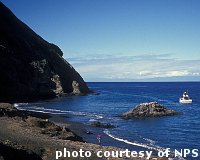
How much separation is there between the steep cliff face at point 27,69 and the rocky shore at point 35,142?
134ft

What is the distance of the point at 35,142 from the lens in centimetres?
1484

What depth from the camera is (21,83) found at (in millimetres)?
66875

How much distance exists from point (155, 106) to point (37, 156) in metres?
35.7

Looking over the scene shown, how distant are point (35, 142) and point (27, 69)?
62.4 meters

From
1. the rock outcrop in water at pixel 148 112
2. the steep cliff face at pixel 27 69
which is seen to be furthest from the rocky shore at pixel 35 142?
the steep cliff face at pixel 27 69

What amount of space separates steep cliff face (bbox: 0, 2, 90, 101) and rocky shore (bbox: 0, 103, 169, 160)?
40808 millimetres

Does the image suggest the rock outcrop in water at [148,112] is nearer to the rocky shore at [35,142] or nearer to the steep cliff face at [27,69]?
the rocky shore at [35,142]

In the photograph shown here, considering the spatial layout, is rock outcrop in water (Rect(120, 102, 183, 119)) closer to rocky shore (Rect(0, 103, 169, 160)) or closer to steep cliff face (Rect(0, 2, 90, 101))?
rocky shore (Rect(0, 103, 169, 160))

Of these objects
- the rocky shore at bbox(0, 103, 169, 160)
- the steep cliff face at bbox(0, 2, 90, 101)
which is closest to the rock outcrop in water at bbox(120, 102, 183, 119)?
the rocky shore at bbox(0, 103, 169, 160)

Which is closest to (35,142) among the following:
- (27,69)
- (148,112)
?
(148,112)

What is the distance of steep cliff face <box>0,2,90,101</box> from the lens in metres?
62.1

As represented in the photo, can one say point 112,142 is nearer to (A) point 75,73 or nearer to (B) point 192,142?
(B) point 192,142

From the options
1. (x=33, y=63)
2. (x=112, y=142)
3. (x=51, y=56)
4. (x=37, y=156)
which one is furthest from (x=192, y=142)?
(x=51, y=56)

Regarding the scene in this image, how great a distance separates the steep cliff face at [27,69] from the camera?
62.1 m
